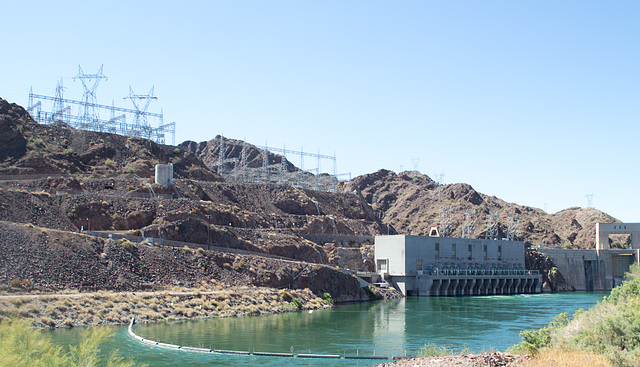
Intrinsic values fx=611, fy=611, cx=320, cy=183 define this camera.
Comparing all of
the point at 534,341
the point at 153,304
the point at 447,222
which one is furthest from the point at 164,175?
the point at 447,222

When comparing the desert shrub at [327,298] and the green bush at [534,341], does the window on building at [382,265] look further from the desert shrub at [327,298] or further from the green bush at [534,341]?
the green bush at [534,341]

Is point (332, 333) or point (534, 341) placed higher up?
point (534, 341)

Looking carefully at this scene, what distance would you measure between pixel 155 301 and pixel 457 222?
120129 mm

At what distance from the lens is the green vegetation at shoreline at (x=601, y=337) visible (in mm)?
21672

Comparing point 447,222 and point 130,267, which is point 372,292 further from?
point 447,222

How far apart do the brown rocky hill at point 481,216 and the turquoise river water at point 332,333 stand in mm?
87588

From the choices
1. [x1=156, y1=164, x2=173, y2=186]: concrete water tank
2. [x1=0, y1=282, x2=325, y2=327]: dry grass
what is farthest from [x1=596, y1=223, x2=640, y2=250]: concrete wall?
[x1=156, y1=164, x2=173, y2=186]: concrete water tank

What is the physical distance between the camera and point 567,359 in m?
20.4

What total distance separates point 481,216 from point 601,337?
143 metres

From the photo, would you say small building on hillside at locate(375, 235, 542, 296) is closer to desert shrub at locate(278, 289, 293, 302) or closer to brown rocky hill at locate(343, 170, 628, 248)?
desert shrub at locate(278, 289, 293, 302)

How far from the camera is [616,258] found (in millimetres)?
120062

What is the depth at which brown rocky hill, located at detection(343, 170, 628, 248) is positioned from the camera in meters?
162

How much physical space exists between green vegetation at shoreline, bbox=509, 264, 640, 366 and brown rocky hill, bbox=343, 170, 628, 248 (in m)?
127

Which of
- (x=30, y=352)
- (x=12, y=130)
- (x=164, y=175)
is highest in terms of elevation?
(x=12, y=130)
